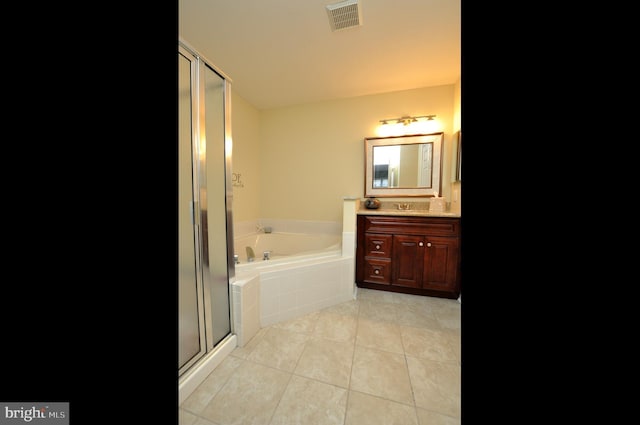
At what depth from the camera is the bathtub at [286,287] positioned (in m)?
1.36

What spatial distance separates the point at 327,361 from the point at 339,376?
12cm

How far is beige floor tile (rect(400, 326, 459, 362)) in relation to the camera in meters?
1.30

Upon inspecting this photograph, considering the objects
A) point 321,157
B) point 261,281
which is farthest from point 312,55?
point 261,281

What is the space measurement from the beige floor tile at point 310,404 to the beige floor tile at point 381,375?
118 millimetres

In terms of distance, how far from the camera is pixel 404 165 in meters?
2.50

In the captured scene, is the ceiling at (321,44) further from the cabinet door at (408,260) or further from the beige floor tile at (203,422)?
the beige floor tile at (203,422)

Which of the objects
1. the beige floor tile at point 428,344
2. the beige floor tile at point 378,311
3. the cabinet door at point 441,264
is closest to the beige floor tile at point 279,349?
the beige floor tile at point 378,311

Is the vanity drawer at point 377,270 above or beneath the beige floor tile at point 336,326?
above

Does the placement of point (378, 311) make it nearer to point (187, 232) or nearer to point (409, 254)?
point (409, 254)

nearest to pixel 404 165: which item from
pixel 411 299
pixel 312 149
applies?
pixel 312 149

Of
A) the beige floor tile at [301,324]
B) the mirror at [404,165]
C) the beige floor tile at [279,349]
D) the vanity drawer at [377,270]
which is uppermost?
the mirror at [404,165]
